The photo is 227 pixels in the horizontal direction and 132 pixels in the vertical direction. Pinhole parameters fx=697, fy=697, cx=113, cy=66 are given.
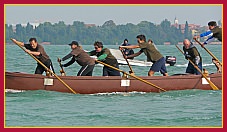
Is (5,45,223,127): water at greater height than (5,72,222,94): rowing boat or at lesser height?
lesser

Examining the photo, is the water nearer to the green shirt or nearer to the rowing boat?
the rowing boat

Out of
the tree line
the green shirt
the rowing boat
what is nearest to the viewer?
the rowing boat

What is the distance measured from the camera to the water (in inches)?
550

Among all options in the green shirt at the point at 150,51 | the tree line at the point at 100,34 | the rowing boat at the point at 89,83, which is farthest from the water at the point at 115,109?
the tree line at the point at 100,34

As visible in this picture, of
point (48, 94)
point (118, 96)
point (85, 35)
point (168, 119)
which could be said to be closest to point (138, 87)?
point (118, 96)

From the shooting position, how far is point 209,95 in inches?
715

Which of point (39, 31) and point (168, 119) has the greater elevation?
point (39, 31)

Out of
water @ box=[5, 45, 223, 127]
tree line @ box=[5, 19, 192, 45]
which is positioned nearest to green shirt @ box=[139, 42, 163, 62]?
water @ box=[5, 45, 223, 127]

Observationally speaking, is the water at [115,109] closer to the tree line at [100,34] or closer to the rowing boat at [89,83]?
the rowing boat at [89,83]

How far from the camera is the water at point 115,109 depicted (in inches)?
550

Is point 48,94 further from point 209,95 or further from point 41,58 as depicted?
point 209,95

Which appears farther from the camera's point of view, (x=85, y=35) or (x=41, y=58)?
(x=85, y=35)

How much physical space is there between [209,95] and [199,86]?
769 mm

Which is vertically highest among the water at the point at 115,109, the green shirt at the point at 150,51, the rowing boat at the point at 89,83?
the green shirt at the point at 150,51
